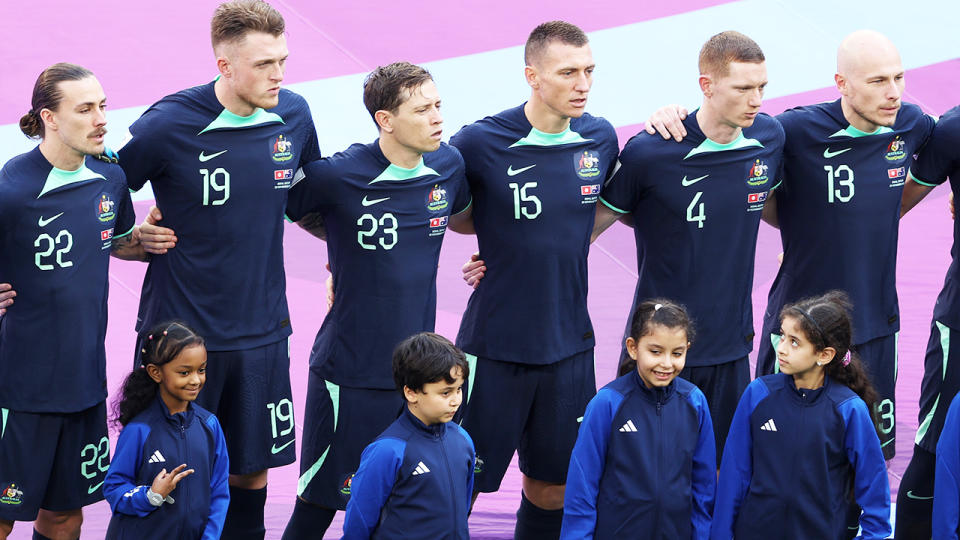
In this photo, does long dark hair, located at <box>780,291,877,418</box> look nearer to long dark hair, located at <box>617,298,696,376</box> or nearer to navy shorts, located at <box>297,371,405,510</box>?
long dark hair, located at <box>617,298,696,376</box>

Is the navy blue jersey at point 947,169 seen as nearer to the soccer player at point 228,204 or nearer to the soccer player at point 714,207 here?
the soccer player at point 714,207

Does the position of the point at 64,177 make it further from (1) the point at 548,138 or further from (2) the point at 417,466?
(1) the point at 548,138

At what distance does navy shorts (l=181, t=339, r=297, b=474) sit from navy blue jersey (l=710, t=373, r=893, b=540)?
6.16 feet

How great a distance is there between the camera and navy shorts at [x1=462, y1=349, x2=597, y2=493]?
6414mm

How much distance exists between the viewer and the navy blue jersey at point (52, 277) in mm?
5703

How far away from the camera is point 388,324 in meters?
6.18

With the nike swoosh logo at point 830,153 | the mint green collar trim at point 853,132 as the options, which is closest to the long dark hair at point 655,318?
the nike swoosh logo at point 830,153

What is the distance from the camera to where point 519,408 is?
21.1 ft

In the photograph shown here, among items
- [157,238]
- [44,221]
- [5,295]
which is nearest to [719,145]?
[157,238]

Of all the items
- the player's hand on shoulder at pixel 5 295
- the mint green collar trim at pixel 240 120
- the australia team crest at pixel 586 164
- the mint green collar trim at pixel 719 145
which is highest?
the mint green collar trim at pixel 719 145

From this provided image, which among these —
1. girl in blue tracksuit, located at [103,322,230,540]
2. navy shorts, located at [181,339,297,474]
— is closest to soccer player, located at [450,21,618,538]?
navy shorts, located at [181,339,297,474]

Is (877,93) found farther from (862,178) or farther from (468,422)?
(468,422)

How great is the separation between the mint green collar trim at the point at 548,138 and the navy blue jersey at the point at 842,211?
3.26 feet

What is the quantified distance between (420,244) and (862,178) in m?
2.01
